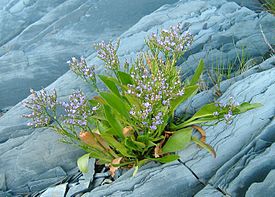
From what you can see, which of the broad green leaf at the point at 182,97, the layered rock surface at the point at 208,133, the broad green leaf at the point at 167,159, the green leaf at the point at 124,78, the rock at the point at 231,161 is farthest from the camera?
the green leaf at the point at 124,78

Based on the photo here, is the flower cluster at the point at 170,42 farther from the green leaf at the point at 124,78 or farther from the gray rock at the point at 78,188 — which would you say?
the gray rock at the point at 78,188

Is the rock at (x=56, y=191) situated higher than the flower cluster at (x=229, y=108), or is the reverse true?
the flower cluster at (x=229, y=108)

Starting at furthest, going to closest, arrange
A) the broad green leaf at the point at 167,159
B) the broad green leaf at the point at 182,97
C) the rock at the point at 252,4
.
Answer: the rock at the point at 252,4, the broad green leaf at the point at 182,97, the broad green leaf at the point at 167,159

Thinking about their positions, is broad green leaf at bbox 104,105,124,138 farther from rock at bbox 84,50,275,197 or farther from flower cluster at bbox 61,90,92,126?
rock at bbox 84,50,275,197

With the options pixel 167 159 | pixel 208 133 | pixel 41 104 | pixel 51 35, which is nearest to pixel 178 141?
pixel 167 159

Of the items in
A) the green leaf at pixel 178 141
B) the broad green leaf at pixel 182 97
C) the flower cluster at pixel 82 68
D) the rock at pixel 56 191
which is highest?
the flower cluster at pixel 82 68

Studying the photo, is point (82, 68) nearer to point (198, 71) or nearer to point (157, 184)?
point (198, 71)

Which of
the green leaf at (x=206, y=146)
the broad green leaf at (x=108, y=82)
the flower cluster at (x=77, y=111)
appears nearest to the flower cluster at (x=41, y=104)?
the flower cluster at (x=77, y=111)

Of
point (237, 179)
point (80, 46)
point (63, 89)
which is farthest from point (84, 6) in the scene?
point (237, 179)
